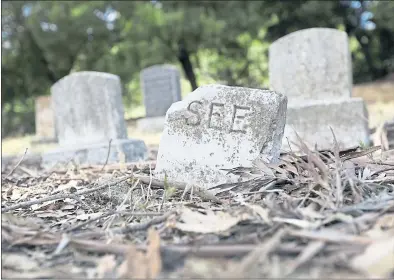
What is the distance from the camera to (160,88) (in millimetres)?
12617

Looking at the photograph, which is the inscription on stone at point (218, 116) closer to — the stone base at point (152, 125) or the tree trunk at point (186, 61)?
the stone base at point (152, 125)

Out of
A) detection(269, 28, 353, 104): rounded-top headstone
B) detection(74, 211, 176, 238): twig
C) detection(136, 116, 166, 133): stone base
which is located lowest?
detection(136, 116, 166, 133): stone base

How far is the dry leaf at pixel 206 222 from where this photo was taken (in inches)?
67.1

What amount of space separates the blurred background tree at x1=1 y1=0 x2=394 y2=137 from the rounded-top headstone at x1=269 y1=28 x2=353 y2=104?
17.0 ft

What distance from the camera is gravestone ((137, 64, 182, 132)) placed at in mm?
12469

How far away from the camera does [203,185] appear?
313 centimetres

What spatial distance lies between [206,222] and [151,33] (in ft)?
44.5

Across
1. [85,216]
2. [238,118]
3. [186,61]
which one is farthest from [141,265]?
[186,61]

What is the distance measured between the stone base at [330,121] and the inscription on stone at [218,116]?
3.33m

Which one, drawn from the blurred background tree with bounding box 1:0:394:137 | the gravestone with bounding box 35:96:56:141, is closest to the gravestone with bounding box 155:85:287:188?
the blurred background tree with bounding box 1:0:394:137

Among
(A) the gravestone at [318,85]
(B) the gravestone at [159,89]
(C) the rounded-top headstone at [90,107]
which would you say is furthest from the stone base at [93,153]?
(B) the gravestone at [159,89]

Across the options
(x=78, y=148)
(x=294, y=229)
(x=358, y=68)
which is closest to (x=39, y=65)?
(x=358, y=68)

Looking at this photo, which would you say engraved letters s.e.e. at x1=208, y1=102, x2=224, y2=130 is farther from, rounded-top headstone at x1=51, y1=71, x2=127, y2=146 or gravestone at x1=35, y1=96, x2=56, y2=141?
gravestone at x1=35, y1=96, x2=56, y2=141

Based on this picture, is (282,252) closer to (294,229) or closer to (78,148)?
(294,229)
